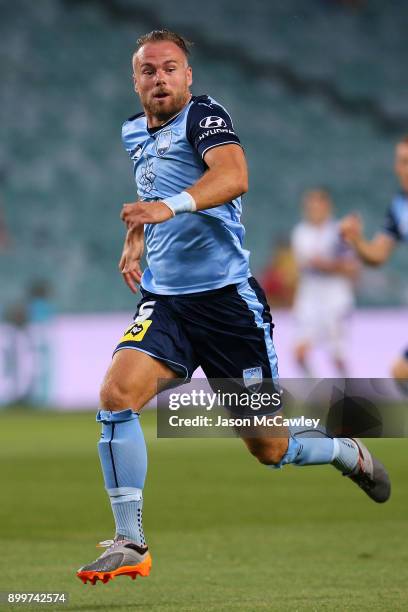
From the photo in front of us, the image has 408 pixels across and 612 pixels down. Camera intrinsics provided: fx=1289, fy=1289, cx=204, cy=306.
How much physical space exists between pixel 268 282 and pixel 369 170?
3732mm

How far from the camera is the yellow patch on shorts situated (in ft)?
16.8

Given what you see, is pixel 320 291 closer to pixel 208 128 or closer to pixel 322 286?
pixel 322 286

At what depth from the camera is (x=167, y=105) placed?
521 cm

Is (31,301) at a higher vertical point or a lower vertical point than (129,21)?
lower

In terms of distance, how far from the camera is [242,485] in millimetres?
9195

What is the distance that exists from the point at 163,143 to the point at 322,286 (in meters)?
12.4

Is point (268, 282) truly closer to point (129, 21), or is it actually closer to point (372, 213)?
point (372, 213)

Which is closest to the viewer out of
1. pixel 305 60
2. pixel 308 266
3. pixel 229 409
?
pixel 229 409

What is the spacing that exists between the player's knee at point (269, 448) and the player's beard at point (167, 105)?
56.4 inches

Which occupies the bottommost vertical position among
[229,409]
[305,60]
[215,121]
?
[229,409]

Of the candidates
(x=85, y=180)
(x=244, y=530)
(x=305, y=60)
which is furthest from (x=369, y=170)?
(x=244, y=530)

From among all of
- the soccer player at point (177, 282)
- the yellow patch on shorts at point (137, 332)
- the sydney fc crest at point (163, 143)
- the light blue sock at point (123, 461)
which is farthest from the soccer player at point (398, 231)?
the light blue sock at point (123, 461)

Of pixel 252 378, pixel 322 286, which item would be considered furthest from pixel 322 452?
pixel 322 286

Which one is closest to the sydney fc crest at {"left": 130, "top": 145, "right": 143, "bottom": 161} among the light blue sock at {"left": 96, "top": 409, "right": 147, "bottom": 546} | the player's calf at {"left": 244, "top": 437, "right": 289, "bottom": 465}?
the light blue sock at {"left": 96, "top": 409, "right": 147, "bottom": 546}
